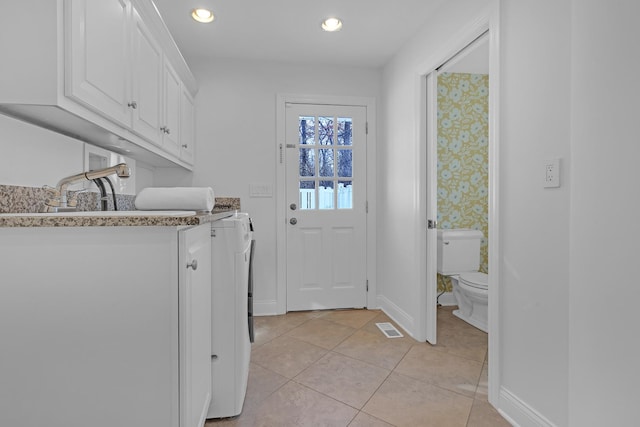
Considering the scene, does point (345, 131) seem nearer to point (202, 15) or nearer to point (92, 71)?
point (202, 15)

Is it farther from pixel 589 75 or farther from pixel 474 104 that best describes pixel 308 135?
pixel 589 75

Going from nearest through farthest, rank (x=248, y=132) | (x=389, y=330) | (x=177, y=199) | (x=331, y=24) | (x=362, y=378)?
1. (x=177, y=199)
2. (x=362, y=378)
3. (x=331, y=24)
4. (x=389, y=330)
5. (x=248, y=132)

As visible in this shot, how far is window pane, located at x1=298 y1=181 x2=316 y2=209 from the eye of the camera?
306 centimetres

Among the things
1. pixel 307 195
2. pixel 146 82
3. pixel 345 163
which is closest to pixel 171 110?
pixel 146 82

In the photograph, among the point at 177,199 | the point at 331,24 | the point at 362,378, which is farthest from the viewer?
the point at 331,24

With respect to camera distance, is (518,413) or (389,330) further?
(389,330)

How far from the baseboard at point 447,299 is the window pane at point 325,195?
1.43 meters

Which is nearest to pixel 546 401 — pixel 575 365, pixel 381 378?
pixel 575 365

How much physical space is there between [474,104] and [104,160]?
126 inches

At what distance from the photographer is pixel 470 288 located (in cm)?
266

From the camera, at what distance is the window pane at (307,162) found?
3.06 meters

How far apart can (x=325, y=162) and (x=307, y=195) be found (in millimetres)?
353

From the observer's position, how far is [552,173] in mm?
1301

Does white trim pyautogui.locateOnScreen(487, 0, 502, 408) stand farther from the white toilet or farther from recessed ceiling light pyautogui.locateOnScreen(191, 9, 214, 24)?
recessed ceiling light pyautogui.locateOnScreen(191, 9, 214, 24)
